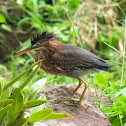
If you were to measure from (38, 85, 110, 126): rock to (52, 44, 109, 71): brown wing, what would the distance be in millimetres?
308

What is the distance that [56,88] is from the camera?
149 inches

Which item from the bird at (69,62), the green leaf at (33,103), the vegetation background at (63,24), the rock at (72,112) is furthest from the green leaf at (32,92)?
the vegetation background at (63,24)

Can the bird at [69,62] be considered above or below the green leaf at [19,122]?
above

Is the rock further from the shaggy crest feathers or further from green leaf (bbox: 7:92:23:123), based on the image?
the shaggy crest feathers

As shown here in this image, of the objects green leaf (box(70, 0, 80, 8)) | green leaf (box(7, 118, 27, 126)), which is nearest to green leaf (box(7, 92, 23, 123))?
green leaf (box(7, 118, 27, 126))

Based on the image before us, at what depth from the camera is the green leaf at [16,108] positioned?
8.33 feet

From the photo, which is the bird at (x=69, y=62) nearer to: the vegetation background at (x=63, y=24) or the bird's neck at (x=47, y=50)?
the bird's neck at (x=47, y=50)

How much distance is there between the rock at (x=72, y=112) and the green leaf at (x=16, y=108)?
43cm

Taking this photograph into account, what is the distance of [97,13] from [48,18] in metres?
1.42

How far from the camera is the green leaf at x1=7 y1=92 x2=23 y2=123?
254 centimetres

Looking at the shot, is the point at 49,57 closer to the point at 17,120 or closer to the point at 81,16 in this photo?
the point at 17,120

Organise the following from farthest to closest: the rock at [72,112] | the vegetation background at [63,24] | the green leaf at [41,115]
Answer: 1. the vegetation background at [63,24]
2. the rock at [72,112]
3. the green leaf at [41,115]

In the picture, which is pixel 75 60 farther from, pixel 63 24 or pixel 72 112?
pixel 63 24

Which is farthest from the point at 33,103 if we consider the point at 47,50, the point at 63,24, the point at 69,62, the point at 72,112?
the point at 63,24
